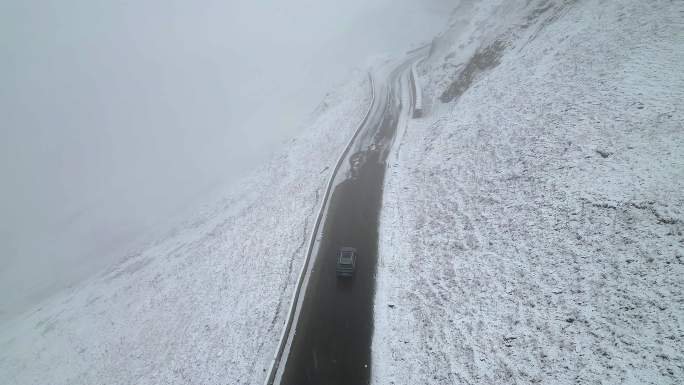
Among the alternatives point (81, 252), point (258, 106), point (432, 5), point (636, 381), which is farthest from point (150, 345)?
point (432, 5)

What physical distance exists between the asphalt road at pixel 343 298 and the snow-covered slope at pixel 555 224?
74 cm

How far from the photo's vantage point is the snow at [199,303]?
47.5ft

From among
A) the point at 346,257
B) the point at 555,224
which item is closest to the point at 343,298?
the point at 346,257

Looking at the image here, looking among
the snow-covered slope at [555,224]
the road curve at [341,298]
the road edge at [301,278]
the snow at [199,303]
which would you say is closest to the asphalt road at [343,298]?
the road curve at [341,298]

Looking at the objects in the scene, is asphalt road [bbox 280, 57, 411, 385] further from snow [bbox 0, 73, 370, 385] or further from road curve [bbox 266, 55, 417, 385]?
snow [bbox 0, 73, 370, 385]

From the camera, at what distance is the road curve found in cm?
1152

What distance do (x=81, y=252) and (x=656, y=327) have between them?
7437 cm

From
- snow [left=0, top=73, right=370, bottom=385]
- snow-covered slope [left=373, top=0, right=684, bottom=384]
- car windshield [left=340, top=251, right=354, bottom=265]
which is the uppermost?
snow [left=0, top=73, right=370, bottom=385]

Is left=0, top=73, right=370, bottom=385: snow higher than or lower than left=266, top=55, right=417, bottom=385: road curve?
higher

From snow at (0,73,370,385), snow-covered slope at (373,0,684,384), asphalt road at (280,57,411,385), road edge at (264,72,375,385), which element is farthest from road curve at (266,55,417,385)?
snow at (0,73,370,385)

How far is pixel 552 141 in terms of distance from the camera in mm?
14570

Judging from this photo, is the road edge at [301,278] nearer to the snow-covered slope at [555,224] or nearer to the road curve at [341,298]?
the road curve at [341,298]

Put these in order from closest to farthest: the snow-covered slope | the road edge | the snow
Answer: the snow-covered slope, the road edge, the snow

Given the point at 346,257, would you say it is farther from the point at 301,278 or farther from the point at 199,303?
the point at 199,303
